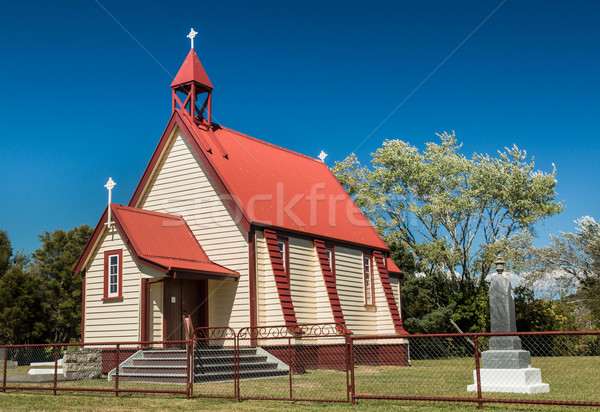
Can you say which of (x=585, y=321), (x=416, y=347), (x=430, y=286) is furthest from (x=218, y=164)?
(x=585, y=321)

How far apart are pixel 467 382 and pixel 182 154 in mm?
13420

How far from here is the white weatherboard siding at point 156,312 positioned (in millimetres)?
20375

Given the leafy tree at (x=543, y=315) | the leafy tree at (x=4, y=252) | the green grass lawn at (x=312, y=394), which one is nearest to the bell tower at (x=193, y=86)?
the green grass lawn at (x=312, y=394)

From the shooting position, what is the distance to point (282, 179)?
26.5m

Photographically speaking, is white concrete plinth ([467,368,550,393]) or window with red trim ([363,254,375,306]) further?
window with red trim ([363,254,375,306])

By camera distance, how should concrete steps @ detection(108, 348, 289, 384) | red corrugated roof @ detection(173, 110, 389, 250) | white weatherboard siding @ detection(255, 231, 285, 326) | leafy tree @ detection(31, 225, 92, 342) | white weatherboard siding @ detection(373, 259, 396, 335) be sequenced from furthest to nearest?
leafy tree @ detection(31, 225, 92, 342)
white weatherboard siding @ detection(373, 259, 396, 335)
red corrugated roof @ detection(173, 110, 389, 250)
white weatherboard siding @ detection(255, 231, 285, 326)
concrete steps @ detection(108, 348, 289, 384)

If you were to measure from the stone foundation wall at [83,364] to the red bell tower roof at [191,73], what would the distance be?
11.3 metres

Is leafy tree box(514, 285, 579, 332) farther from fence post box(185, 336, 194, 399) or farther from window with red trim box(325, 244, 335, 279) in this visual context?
fence post box(185, 336, 194, 399)

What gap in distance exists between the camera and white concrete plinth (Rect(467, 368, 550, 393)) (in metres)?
14.2

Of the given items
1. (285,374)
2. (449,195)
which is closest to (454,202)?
→ (449,195)

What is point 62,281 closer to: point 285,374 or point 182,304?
point 182,304

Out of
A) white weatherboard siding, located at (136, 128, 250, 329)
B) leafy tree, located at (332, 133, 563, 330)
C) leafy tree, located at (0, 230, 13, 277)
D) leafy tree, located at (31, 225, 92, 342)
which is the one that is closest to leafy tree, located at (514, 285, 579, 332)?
leafy tree, located at (332, 133, 563, 330)

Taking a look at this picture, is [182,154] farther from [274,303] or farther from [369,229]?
[369,229]

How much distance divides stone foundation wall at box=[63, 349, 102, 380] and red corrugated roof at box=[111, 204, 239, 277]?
3.48 m
